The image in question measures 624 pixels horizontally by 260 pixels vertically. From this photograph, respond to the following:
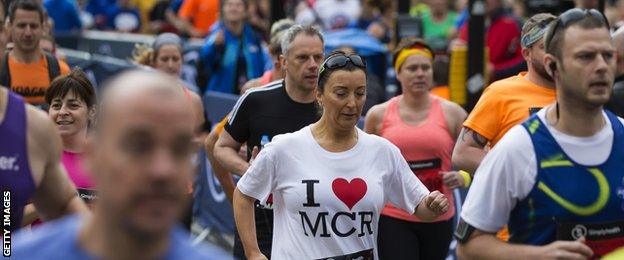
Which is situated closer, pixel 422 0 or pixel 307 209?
pixel 307 209

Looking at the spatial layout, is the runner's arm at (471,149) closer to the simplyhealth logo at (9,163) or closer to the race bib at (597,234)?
the race bib at (597,234)

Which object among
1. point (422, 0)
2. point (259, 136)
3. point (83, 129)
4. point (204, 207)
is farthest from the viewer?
point (422, 0)

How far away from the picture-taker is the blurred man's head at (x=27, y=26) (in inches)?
410

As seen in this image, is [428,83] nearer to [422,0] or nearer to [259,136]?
[259,136]

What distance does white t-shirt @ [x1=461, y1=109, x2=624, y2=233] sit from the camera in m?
5.04

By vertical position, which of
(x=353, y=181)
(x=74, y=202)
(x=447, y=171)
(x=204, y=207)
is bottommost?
(x=204, y=207)

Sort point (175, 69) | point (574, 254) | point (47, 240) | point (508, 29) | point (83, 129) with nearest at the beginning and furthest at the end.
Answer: point (47, 240)
point (574, 254)
point (83, 129)
point (175, 69)
point (508, 29)

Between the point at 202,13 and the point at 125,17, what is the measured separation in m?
3.73

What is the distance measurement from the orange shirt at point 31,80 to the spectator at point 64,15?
372 inches

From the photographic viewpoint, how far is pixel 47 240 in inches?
137

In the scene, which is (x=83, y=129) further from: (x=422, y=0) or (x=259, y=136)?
(x=422, y=0)

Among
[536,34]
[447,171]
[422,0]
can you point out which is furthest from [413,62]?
[422,0]

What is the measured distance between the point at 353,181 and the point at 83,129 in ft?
5.99

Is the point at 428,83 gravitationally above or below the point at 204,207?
above
